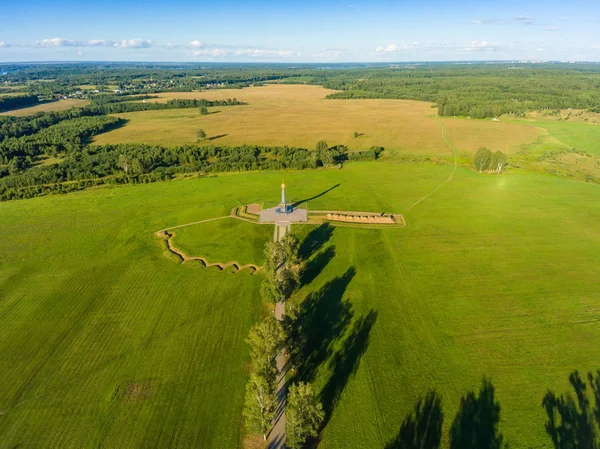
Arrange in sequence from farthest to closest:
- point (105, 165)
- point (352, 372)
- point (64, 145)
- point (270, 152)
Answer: point (64, 145) → point (270, 152) → point (105, 165) → point (352, 372)

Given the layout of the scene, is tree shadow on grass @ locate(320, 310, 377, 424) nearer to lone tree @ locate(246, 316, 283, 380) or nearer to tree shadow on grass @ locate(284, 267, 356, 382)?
tree shadow on grass @ locate(284, 267, 356, 382)

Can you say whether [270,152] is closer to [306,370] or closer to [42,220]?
[42,220]

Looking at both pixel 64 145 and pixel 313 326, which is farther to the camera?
pixel 64 145

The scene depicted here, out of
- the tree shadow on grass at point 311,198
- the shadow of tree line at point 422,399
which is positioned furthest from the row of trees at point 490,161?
the shadow of tree line at point 422,399

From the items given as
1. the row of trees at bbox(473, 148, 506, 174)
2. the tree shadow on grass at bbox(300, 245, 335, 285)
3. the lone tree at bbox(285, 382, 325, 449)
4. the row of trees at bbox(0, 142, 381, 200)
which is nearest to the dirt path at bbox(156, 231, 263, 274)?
the tree shadow on grass at bbox(300, 245, 335, 285)

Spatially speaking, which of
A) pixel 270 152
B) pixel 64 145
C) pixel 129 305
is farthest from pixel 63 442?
pixel 64 145

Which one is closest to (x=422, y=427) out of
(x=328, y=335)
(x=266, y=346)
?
(x=328, y=335)

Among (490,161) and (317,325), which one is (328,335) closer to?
(317,325)
